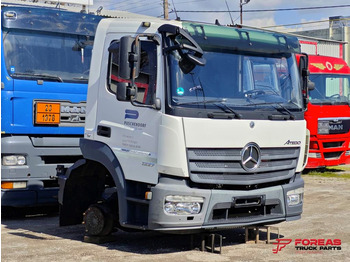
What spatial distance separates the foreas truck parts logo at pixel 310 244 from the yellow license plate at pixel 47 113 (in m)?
3.78

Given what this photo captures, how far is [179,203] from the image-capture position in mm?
7281

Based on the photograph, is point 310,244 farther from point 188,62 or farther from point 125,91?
point 125,91

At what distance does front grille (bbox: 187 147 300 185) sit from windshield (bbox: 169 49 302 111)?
548 mm

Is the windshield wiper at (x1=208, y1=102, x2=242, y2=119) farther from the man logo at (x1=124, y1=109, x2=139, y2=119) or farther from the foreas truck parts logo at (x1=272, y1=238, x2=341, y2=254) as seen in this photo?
the foreas truck parts logo at (x1=272, y1=238, x2=341, y2=254)

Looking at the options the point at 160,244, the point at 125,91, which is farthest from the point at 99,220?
the point at 125,91

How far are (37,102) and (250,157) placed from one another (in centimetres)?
365

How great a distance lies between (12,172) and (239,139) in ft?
12.6

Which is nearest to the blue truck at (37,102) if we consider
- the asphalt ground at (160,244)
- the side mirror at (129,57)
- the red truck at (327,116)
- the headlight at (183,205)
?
the asphalt ground at (160,244)

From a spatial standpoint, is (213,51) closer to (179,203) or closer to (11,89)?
(179,203)

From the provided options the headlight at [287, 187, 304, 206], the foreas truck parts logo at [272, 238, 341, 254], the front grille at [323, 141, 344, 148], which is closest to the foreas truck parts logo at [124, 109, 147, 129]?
the headlight at [287, 187, 304, 206]

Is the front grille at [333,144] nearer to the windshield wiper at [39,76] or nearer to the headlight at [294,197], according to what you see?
the headlight at [294,197]

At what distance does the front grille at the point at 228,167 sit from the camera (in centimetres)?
733

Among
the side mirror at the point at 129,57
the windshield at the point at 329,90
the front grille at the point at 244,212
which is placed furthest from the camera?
the windshield at the point at 329,90

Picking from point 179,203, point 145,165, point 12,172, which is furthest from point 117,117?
point 12,172
